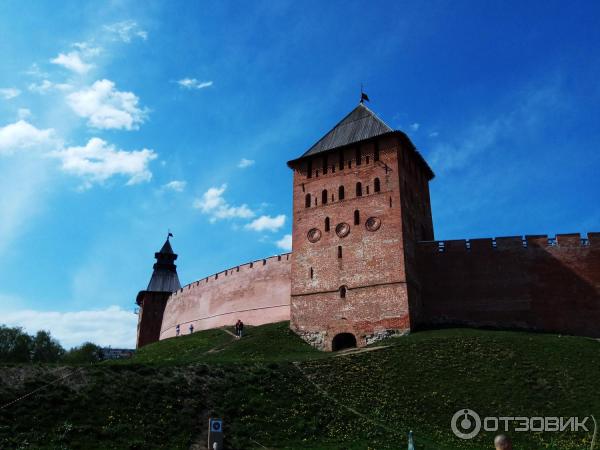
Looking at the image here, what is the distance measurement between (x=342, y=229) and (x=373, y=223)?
5.36 ft

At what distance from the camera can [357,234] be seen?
25.9 metres

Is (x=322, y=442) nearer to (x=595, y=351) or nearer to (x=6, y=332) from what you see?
(x=595, y=351)

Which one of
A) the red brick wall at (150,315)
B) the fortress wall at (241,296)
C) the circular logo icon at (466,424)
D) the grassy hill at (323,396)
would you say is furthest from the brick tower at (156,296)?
the circular logo icon at (466,424)

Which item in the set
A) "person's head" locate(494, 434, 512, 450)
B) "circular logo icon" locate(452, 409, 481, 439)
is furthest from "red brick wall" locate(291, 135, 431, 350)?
"person's head" locate(494, 434, 512, 450)

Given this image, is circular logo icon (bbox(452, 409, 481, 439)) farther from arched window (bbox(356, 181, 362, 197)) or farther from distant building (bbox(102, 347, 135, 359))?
distant building (bbox(102, 347, 135, 359))

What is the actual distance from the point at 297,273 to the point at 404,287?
5.68 m

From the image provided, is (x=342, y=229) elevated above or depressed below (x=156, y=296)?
below

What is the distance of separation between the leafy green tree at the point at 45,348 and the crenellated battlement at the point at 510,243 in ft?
119

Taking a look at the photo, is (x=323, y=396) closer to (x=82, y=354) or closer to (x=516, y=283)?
(x=516, y=283)

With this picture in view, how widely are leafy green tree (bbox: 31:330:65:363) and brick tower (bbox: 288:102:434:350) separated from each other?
31.4 m

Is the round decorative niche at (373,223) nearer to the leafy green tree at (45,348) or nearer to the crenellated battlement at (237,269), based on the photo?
the crenellated battlement at (237,269)

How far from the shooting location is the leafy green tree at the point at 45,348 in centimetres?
4764

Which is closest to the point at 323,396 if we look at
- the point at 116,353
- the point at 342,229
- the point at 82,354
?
the point at 342,229

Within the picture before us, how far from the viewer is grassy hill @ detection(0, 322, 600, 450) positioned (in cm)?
1323
